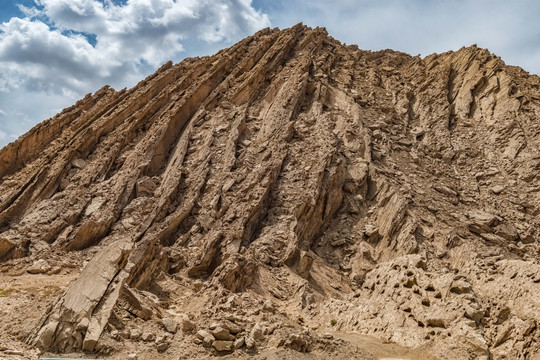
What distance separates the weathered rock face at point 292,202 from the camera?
954 cm

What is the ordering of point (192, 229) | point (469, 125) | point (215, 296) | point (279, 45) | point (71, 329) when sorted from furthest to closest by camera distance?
point (279, 45)
point (469, 125)
point (192, 229)
point (215, 296)
point (71, 329)

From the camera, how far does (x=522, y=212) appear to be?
20906 mm

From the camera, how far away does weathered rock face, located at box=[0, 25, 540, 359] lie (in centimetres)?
954

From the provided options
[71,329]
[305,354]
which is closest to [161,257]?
[71,329]

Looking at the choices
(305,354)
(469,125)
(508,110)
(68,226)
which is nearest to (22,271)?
(68,226)

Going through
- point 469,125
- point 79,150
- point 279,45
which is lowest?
point 79,150

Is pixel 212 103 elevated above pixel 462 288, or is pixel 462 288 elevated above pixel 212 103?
pixel 212 103

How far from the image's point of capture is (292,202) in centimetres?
1855

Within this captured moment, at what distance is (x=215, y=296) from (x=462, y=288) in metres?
7.05

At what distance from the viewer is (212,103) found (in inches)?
981

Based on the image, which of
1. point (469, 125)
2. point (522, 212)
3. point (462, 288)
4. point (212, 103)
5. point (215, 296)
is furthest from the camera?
point (469, 125)

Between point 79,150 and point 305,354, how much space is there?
18346 millimetres

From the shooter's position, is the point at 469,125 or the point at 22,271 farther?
the point at 469,125

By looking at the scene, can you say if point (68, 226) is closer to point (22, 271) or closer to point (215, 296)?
point (22, 271)
